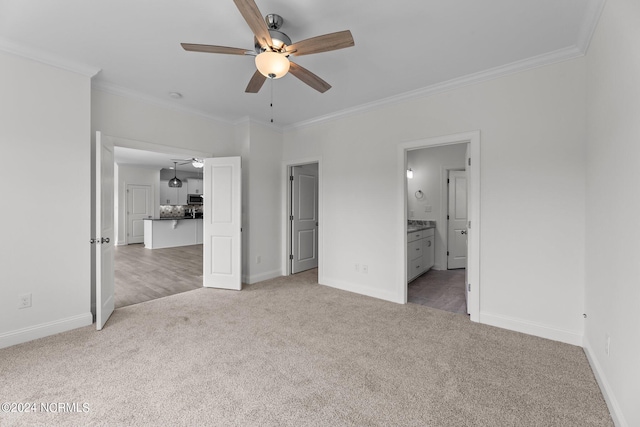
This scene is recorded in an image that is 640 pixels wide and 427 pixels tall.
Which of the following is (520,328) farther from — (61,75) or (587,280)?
(61,75)

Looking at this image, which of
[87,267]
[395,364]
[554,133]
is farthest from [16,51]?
[554,133]

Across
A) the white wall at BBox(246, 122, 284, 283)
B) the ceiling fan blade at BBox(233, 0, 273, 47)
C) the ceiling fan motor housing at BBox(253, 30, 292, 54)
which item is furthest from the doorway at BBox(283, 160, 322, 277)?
the ceiling fan blade at BBox(233, 0, 273, 47)

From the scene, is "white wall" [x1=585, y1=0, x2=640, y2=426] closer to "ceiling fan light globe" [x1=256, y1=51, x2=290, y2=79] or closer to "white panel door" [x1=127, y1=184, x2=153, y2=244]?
"ceiling fan light globe" [x1=256, y1=51, x2=290, y2=79]

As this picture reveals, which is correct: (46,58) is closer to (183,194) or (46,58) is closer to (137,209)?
(137,209)

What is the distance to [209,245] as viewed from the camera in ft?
13.8

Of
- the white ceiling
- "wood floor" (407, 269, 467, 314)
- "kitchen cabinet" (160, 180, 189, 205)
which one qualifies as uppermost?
the white ceiling

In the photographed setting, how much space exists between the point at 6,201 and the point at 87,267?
0.88 m

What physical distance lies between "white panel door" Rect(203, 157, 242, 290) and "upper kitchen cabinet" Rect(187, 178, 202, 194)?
8.00 metres

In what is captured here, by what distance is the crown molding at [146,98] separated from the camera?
3.16 metres

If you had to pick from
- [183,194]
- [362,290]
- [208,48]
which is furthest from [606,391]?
[183,194]

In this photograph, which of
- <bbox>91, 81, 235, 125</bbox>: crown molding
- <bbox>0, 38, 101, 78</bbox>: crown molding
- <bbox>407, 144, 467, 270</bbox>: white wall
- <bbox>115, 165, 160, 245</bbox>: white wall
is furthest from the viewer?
<bbox>115, 165, 160, 245</bbox>: white wall

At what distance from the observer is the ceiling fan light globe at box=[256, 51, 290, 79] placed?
6.26 ft

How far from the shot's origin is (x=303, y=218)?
5273 mm

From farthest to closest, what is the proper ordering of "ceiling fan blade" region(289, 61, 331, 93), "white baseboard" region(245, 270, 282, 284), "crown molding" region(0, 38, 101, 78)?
"white baseboard" region(245, 270, 282, 284), "crown molding" region(0, 38, 101, 78), "ceiling fan blade" region(289, 61, 331, 93)
